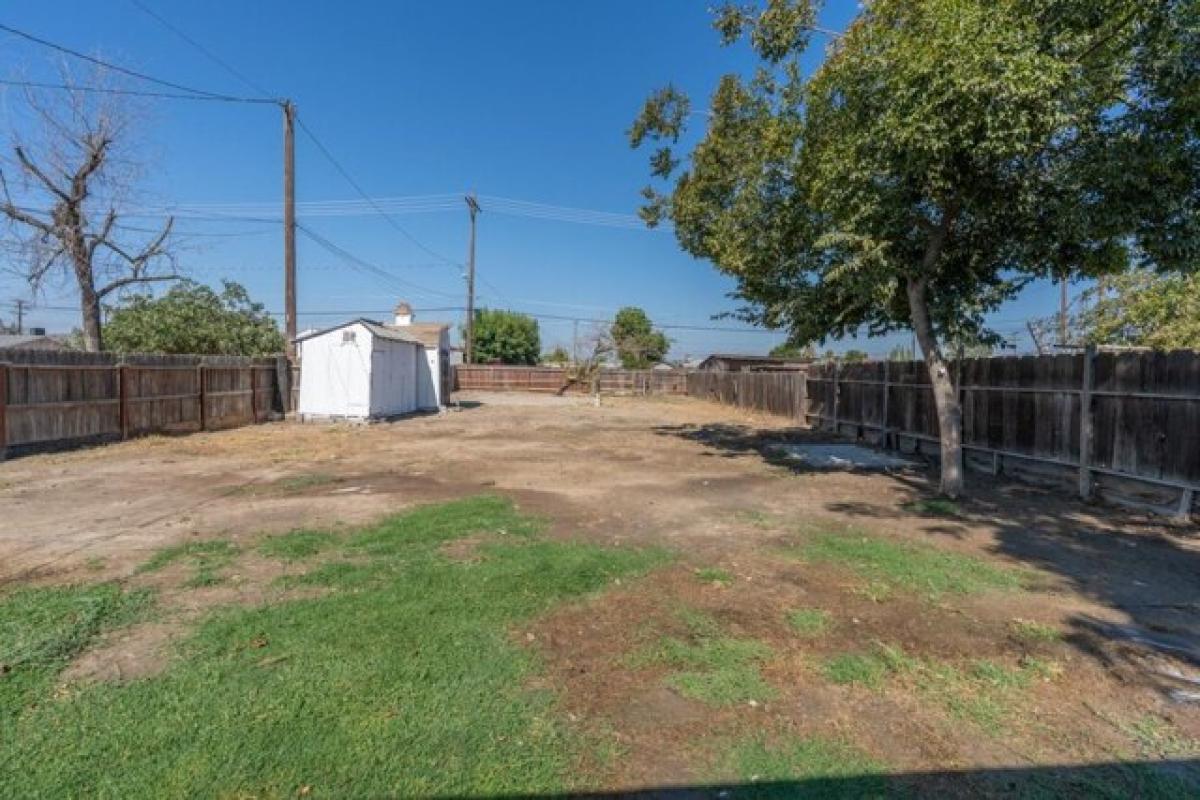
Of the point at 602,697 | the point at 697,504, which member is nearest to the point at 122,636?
the point at 602,697

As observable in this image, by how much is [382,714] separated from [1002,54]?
7434 mm

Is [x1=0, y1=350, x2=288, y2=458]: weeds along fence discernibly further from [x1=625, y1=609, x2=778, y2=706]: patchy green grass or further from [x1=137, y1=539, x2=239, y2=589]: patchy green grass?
[x1=625, y1=609, x2=778, y2=706]: patchy green grass

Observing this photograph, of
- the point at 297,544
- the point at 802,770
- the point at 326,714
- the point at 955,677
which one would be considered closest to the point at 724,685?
the point at 802,770

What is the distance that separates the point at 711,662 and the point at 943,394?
6676mm

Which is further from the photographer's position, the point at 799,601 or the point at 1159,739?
the point at 799,601

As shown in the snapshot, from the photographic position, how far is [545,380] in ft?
143

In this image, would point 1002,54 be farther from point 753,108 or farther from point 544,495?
point 544,495

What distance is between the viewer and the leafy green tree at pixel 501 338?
5294 cm

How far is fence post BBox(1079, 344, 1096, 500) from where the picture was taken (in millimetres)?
8148

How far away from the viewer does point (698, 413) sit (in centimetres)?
2567

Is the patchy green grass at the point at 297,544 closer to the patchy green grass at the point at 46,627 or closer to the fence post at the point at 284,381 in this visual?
the patchy green grass at the point at 46,627

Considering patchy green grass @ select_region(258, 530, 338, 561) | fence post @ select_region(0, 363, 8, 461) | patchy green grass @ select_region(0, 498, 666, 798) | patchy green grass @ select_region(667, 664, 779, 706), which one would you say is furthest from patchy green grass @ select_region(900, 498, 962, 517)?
fence post @ select_region(0, 363, 8, 461)

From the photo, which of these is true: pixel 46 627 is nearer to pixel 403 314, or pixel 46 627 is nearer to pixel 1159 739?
pixel 1159 739

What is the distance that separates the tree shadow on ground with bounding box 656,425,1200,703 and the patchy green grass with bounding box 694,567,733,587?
6.82 ft
